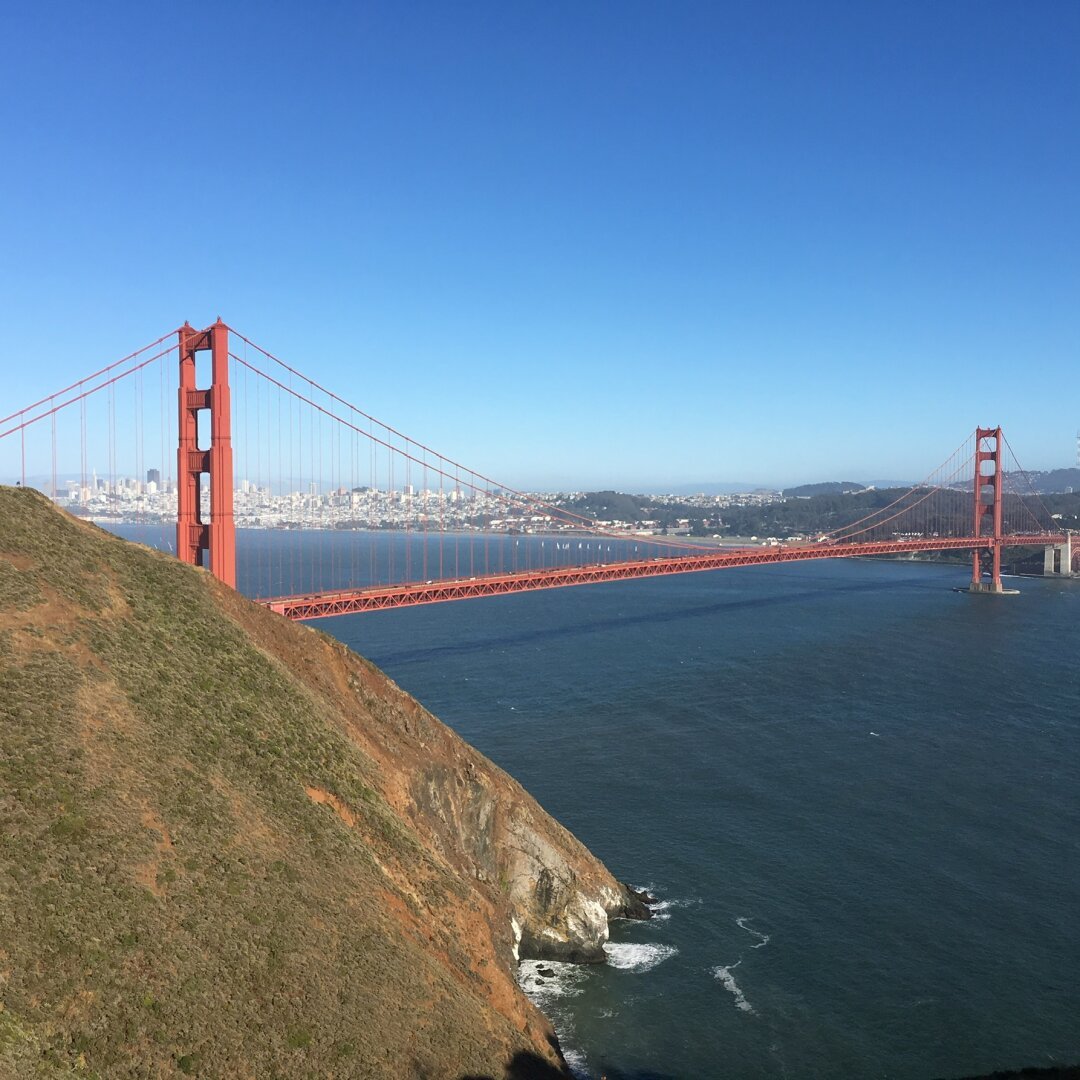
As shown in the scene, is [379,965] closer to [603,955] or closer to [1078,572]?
[603,955]

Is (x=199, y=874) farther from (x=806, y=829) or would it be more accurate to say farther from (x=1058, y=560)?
(x=1058, y=560)

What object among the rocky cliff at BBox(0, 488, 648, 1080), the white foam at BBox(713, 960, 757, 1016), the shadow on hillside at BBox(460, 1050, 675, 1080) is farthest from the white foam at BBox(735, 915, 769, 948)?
the shadow on hillside at BBox(460, 1050, 675, 1080)

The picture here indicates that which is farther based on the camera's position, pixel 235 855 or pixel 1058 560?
pixel 1058 560

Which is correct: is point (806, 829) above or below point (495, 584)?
below

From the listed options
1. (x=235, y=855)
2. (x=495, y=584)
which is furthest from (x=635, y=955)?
(x=495, y=584)

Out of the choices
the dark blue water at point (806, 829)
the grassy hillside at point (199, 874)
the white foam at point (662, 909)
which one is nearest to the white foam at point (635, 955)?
the dark blue water at point (806, 829)

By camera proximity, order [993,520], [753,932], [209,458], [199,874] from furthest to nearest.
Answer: [993,520], [209,458], [753,932], [199,874]
